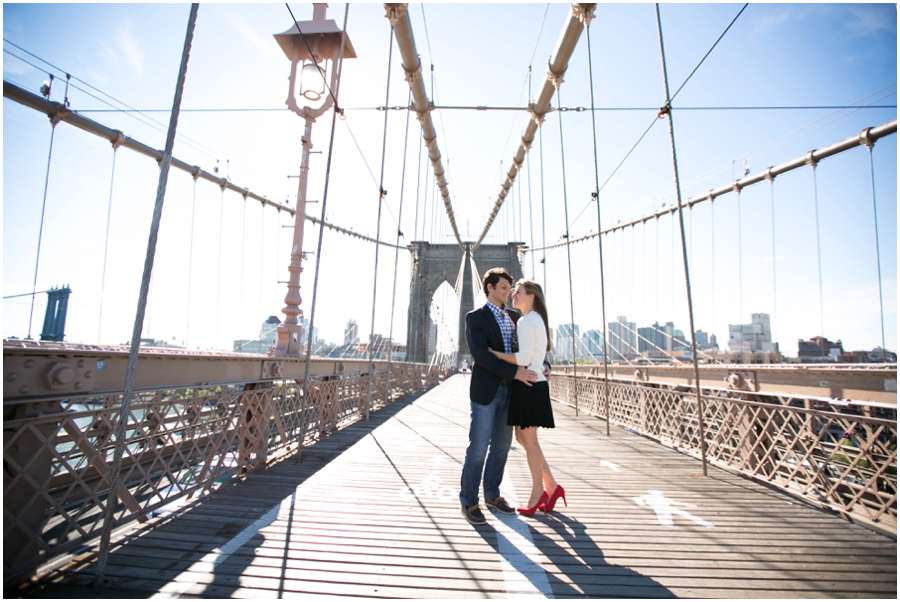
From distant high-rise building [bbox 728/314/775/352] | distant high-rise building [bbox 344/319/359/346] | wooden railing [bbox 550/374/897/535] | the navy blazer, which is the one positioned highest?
distant high-rise building [bbox 728/314/775/352]

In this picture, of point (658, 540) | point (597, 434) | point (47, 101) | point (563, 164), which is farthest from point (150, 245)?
point (563, 164)

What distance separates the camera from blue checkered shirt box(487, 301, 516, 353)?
2281 millimetres

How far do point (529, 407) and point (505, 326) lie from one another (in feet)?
1.41

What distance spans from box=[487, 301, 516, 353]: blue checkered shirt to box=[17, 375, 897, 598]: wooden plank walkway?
34.5 inches

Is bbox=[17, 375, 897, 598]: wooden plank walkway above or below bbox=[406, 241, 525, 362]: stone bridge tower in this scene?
below

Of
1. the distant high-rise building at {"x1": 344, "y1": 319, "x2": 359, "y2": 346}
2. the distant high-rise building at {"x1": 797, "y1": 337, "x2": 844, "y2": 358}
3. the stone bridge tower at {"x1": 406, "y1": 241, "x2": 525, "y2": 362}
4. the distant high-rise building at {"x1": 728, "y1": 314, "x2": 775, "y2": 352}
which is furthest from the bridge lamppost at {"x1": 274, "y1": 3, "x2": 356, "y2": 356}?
the stone bridge tower at {"x1": 406, "y1": 241, "x2": 525, "y2": 362}

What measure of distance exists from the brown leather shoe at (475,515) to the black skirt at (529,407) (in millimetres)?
449

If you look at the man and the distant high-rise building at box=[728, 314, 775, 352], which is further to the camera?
the distant high-rise building at box=[728, 314, 775, 352]

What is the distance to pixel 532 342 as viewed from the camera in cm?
220

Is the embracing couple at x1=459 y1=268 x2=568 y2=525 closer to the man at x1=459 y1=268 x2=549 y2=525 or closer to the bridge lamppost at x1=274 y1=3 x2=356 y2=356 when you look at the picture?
the man at x1=459 y1=268 x2=549 y2=525

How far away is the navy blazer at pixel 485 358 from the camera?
2.14 meters

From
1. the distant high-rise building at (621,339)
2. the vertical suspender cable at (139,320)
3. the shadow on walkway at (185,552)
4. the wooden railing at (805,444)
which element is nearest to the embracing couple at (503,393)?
the shadow on walkway at (185,552)

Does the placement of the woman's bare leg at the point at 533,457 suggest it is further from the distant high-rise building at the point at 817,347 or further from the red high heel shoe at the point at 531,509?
the distant high-rise building at the point at 817,347

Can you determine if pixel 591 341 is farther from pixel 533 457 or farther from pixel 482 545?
pixel 482 545
